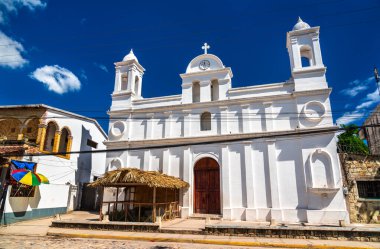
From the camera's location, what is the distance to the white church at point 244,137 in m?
13.8

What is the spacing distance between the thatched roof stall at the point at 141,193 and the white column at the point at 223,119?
4.20 m

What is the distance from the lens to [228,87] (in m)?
A: 17.0

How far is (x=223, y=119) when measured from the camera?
16391 millimetres

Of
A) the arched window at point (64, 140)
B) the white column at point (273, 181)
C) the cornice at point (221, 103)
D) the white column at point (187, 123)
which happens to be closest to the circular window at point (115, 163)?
the cornice at point (221, 103)

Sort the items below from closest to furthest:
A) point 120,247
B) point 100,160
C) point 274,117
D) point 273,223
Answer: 1. point 120,247
2. point 273,223
3. point 274,117
4. point 100,160

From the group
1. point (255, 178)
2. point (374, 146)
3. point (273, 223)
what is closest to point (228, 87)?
point (255, 178)

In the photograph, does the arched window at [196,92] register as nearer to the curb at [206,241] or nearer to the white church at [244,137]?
the white church at [244,137]

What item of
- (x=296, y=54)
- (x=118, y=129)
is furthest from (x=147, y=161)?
(x=296, y=54)

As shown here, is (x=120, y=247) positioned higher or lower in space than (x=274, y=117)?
lower

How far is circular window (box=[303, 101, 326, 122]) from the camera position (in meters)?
14.5

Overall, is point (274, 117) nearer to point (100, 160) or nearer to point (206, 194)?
point (206, 194)

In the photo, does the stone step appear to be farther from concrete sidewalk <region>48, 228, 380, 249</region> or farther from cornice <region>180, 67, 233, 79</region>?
cornice <region>180, 67, 233, 79</region>

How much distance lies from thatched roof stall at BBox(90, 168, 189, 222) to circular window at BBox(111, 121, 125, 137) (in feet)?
12.9

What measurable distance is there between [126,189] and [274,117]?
10.5 metres
